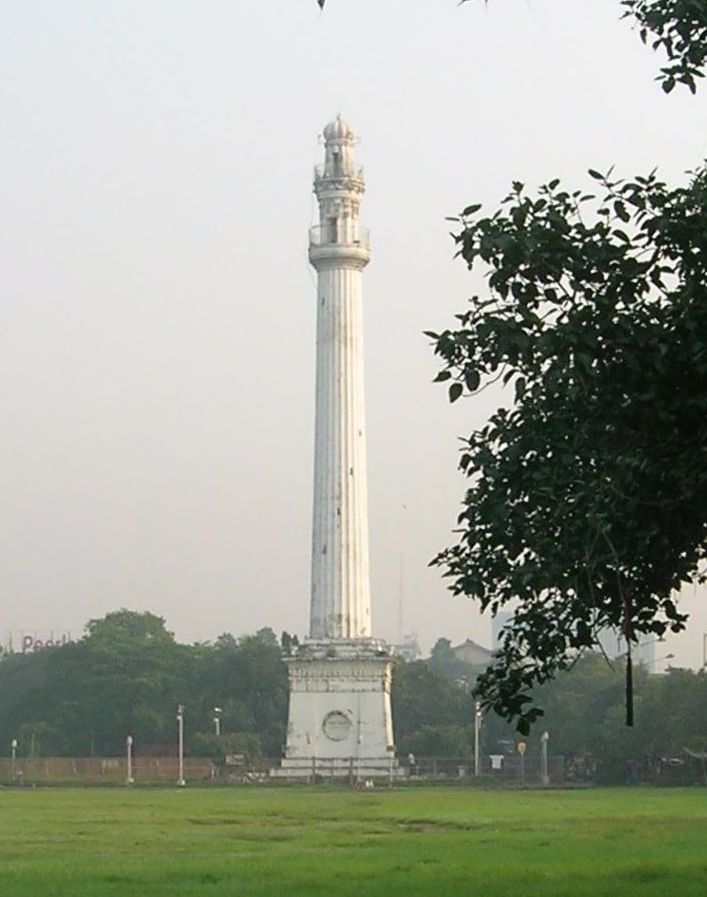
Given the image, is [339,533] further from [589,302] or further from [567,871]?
[589,302]

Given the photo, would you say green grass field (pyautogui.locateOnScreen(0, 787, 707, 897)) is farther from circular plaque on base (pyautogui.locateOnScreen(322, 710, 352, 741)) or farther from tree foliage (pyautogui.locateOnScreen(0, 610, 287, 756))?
tree foliage (pyautogui.locateOnScreen(0, 610, 287, 756))

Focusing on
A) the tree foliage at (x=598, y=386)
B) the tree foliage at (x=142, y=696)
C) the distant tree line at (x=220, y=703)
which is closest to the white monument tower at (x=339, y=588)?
the distant tree line at (x=220, y=703)

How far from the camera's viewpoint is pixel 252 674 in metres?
106

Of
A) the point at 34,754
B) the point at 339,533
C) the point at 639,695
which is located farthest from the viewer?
the point at 34,754

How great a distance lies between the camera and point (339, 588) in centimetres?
8356

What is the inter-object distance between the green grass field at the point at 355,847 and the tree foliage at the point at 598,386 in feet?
18.2

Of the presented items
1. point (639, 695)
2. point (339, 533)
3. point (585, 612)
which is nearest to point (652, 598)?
point (585, 612)

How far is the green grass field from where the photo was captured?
81.2ft

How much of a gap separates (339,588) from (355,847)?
49824mm

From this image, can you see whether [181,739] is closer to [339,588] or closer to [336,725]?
[336,725]

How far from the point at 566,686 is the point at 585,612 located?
86.6 m

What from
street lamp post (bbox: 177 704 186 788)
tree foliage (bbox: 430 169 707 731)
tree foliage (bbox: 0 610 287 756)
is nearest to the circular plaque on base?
street lamp post (bbox: 177 704 186 788)

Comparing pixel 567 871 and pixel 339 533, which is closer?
pixel 567 871

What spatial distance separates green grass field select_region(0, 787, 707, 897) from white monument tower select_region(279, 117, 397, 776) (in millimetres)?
24299
